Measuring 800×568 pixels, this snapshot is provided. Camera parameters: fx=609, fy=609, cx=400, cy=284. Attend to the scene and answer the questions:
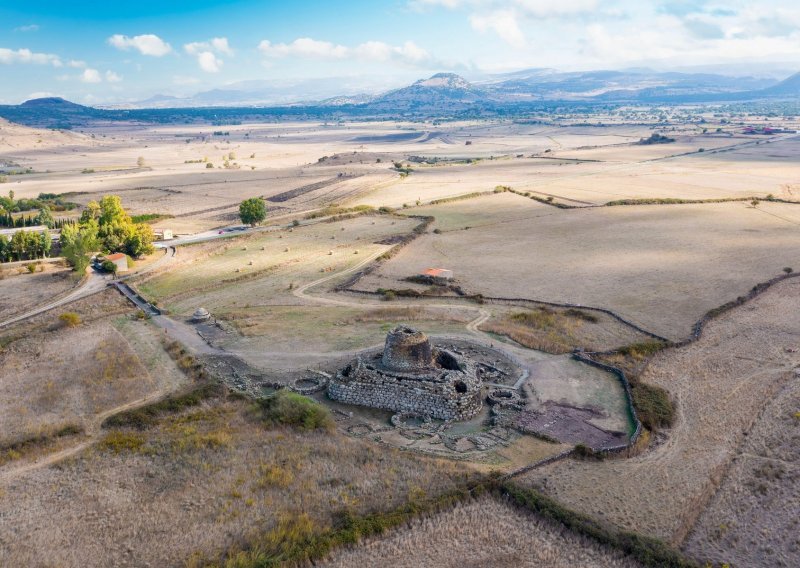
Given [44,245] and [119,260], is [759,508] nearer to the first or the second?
[119,260]

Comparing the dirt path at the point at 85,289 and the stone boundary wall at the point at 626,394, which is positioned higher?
the dirt path at the point at 85,289

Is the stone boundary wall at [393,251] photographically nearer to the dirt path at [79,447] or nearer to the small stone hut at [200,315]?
the small stone hut at [200,315]

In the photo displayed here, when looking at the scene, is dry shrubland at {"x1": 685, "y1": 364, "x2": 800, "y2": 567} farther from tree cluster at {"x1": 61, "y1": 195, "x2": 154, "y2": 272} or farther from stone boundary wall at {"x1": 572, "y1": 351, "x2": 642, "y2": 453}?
tree cluster at {"x1": 61, "y1": 195, "x2": 154, "y2": 272}

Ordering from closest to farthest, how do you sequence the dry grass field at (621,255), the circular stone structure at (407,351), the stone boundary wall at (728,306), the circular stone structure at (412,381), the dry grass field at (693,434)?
the dry grass field at (693,434)
the circular stone structure at (412,381)
the circular stone structure at (407,351)
the stone boundary wall at (728,306)
the dry grass field at (621,255)

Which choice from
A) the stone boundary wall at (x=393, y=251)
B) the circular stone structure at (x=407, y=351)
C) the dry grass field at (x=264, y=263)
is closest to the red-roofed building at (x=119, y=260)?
the dry grass field at (x=264, y=263)

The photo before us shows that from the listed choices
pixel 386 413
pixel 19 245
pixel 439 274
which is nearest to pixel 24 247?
pixel 19 245

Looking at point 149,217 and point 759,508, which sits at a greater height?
point 149,217
